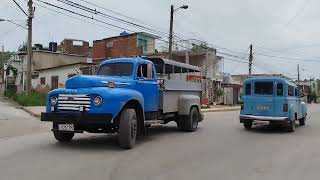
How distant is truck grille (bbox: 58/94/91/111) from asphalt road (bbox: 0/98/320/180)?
1.06 meters

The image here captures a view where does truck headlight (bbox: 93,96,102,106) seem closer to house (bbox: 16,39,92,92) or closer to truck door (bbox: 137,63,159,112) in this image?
truck door (bbox: 137,63,159,112)

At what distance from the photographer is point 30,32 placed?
1168 inches

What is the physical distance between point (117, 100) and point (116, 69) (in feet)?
7.02

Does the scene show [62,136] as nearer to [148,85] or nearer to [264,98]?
[148,85]

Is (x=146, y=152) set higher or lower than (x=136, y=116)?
lower

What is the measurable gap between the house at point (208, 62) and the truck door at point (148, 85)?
32132 mm

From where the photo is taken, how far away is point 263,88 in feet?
61.1

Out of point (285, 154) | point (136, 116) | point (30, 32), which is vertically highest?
point (30, 32)

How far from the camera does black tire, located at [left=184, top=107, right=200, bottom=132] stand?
55.6ft

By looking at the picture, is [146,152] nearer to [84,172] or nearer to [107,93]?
[107,93]

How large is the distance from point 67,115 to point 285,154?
5764mm

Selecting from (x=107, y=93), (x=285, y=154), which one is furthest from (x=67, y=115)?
(x=285, y=154)

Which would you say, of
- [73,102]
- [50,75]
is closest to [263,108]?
[73,102]

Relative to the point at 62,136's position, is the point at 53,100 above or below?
above
